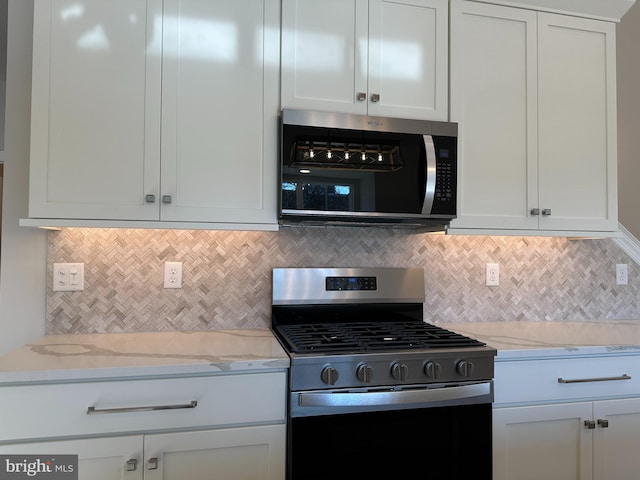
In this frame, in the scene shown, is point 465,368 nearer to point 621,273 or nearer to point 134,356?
point 134,356

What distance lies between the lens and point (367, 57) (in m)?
1.70

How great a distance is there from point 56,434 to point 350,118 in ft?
4.92

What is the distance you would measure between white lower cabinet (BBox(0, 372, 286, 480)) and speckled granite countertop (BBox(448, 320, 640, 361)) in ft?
3.02

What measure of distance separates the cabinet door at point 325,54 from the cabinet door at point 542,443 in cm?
139

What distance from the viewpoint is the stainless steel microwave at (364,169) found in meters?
1.61

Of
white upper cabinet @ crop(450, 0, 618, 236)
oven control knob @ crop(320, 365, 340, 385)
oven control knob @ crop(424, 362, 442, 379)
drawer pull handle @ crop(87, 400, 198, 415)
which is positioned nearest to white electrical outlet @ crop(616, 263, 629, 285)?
white upper cabinet @ crop(450, 0, 618, 236)

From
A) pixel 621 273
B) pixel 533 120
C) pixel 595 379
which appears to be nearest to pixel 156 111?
pixel 533 120

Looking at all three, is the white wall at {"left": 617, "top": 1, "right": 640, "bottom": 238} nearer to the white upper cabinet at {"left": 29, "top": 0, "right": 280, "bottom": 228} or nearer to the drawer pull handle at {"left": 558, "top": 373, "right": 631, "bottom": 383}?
the drawer pull handle at {"left": 558, "top": 373, "right": 631, "bottom": 383}

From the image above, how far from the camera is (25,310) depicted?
158 centimetres

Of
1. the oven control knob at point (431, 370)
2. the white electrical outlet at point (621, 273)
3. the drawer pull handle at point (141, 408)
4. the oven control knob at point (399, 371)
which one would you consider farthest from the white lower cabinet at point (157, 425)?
the white electrical outlet at point (621, 273)

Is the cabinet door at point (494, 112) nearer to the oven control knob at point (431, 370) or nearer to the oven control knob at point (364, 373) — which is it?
the oven control knob at point (431, 370)

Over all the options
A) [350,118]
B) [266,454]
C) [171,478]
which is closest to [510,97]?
[350,118]

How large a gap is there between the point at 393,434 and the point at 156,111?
1482 mm

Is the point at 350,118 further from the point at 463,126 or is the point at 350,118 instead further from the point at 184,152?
the point at 184,152
